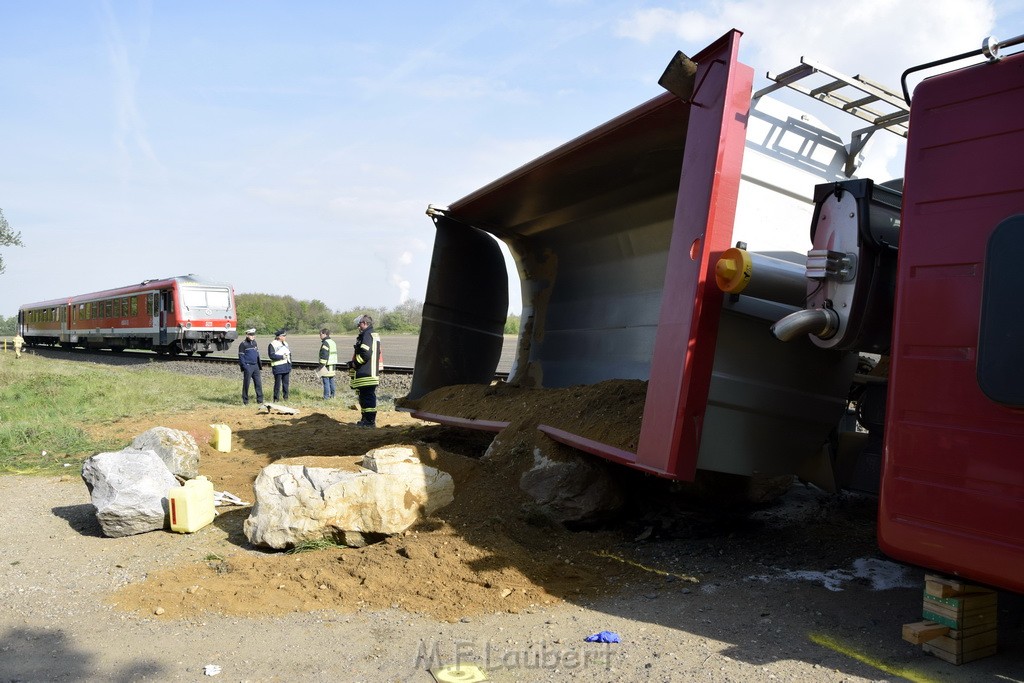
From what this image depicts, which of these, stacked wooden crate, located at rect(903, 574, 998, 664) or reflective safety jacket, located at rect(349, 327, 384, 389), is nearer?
stacked wooden crate, located at rect(903, 574, 998, 664)

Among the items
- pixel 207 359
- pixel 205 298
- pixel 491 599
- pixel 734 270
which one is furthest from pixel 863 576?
pixel 205 298

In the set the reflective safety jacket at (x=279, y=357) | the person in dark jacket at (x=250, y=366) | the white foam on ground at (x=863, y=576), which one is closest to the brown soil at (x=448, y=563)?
the white foam on ground at (x=863, y=576)

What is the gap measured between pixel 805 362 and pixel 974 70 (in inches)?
67.7

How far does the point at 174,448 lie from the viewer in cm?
678

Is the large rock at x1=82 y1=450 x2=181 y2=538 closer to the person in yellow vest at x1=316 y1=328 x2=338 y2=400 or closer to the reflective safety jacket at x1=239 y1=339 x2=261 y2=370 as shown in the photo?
the reflective safety jacket at x1=239 y1=339 x2=261 y2=370

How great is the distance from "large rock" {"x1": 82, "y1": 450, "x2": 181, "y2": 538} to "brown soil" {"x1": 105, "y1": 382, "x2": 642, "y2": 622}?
395 mm

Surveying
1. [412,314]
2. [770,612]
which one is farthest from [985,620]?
[412,314]

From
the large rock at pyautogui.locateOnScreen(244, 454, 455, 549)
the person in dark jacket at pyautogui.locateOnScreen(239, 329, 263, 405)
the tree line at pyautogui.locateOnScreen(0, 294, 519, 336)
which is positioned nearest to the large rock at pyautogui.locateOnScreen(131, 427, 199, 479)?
the large rock at pyautogui.locateOnScreen(244, 454, 455, 549)

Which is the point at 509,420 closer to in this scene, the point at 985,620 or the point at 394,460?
the point at 394,460

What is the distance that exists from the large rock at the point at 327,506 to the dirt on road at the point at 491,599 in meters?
0.12

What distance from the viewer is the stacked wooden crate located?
3096 mm

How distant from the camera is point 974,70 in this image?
10.1 ft

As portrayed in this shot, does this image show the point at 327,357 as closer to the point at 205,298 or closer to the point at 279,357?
the point at 279,357

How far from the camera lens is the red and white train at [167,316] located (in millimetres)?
24219
